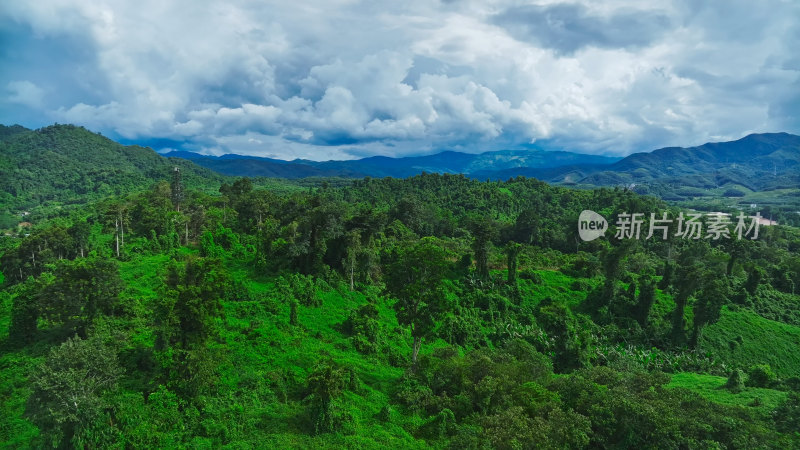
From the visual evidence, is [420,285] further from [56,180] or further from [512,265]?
[56,180]

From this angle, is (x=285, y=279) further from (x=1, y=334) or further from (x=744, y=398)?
(x=744, y=398)

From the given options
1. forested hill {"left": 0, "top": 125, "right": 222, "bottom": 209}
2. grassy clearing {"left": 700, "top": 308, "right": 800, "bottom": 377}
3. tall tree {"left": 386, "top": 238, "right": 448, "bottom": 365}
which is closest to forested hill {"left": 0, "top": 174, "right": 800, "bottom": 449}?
tall tree {"left": 386, "top": 238, "right": 448, "bottom": 365}

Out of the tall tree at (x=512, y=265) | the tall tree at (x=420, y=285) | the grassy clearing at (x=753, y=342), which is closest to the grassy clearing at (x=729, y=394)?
the grassy clearing at (x=753, y=342)

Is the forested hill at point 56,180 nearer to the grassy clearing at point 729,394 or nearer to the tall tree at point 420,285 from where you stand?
the tall tree at point 420,285

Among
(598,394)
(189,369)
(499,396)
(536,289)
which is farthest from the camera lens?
(536,289)

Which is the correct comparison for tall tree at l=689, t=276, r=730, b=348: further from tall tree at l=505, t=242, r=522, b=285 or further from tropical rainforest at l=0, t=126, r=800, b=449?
tall tree at l=505, t=242, r=522, b=285

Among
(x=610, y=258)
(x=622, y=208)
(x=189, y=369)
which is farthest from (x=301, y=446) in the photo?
(x=622, y=208)

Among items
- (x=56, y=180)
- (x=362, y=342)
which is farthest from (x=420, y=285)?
(x=56, y=180)

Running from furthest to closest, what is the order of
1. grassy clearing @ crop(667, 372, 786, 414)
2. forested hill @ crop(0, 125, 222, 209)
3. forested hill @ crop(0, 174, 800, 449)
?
forested hill @ crop(0, 125, 222, 209)
grassy clearing @ crop(667, 372, 786, 414)
forested hill @ crop(0, 174, 800, 449)
